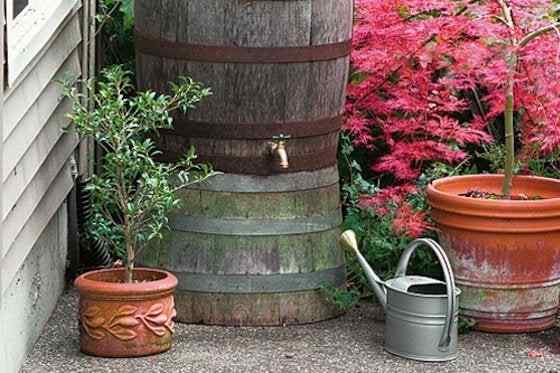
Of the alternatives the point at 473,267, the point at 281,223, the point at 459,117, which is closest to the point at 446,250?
the point at 473,267

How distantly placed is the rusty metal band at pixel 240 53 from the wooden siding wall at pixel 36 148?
1.50 ft

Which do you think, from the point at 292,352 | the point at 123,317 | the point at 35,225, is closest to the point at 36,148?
the point at 35,225

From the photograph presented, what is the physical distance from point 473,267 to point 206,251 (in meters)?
1.07

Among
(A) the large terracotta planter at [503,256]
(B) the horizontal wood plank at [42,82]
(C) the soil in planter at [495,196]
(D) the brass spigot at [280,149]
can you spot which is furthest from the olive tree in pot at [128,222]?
(C) the soil in planter at [495,196]

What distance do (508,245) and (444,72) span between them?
112cm

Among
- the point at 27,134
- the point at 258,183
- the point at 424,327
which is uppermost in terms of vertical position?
the point at 27,134

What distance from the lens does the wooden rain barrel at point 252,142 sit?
514 centimetres

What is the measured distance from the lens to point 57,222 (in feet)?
18.6

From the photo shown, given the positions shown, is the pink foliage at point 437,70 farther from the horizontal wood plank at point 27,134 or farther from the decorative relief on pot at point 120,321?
the decorative relief on pot at point 120,321

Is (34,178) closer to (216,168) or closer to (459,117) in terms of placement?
(216,168)

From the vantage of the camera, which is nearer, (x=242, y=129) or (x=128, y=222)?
(x=128, y=222)

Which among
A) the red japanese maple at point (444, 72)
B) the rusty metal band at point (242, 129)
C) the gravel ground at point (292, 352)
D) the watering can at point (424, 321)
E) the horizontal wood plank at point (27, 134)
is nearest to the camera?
the horizontal wood plank at point (27, 134)

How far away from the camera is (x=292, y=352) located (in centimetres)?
504

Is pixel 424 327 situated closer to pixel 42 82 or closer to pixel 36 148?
pixel 36 148
